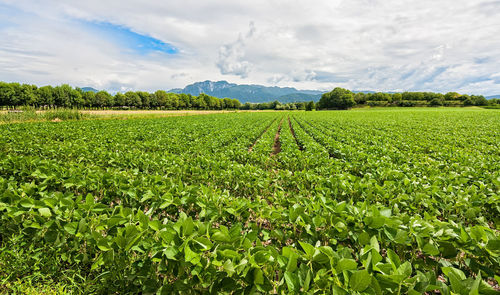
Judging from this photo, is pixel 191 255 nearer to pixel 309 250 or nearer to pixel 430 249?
pixel 309 250

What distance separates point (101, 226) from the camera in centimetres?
263

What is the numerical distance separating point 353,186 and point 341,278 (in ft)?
10.5

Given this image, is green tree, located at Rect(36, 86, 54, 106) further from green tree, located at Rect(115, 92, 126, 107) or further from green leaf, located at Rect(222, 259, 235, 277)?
green leaf, located at Rect(222, 259, 235, 277)

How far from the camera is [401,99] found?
384 feet

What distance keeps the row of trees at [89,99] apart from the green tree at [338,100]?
6986 cm

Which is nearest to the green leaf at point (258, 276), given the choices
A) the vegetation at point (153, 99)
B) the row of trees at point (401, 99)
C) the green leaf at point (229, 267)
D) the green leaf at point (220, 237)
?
the green leaf at point (229, 267)

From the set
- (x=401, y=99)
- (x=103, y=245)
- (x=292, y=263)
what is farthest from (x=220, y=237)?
(x=401, y=99)

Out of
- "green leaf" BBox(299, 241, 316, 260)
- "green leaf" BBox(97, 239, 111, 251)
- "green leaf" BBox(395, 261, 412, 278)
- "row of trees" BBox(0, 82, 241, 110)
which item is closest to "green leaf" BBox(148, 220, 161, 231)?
"green leaf" BBox(97, 239, 111, 251)

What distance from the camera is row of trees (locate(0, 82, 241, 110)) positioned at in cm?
7988

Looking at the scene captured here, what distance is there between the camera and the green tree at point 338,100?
11594 centimetres

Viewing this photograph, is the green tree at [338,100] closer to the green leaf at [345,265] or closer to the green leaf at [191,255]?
the green leaf at [345,265]

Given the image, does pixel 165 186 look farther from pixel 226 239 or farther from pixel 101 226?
pixel 226 239

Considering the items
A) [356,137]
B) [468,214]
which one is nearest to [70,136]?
[468,214]

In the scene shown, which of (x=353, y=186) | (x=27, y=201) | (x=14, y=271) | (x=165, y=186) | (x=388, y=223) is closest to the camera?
(x=388, y=223)
